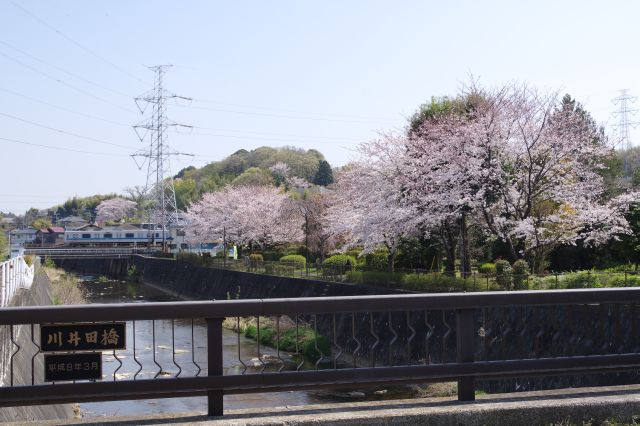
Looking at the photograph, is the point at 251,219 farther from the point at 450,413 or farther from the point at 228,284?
the point at 450,413

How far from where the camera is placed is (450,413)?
208 inches

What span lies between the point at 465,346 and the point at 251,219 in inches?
2030

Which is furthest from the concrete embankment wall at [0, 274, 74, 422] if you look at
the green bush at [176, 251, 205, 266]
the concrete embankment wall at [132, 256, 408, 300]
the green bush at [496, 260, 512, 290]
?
the green bush at [176, 251, 205, 266]

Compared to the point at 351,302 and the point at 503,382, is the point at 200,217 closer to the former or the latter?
the point at 503,382

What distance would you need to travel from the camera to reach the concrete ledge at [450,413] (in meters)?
5.07

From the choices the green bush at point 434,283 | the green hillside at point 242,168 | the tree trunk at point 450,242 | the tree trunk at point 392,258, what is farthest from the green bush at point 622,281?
the green hillside at point 242,168

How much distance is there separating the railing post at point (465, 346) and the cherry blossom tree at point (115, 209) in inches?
5725

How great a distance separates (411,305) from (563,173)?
67.4 ft

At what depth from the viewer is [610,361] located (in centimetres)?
576

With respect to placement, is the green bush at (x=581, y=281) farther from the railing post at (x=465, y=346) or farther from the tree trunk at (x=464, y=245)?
the railing post at (x=465, y=346)

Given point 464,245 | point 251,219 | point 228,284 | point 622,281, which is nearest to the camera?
point 622,281

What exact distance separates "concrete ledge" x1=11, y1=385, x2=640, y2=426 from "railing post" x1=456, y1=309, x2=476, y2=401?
95mm

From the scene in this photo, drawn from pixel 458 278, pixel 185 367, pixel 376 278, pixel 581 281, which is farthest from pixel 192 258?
pixel 581 281

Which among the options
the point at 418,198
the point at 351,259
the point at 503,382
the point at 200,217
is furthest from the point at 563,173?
the point at 200,217
